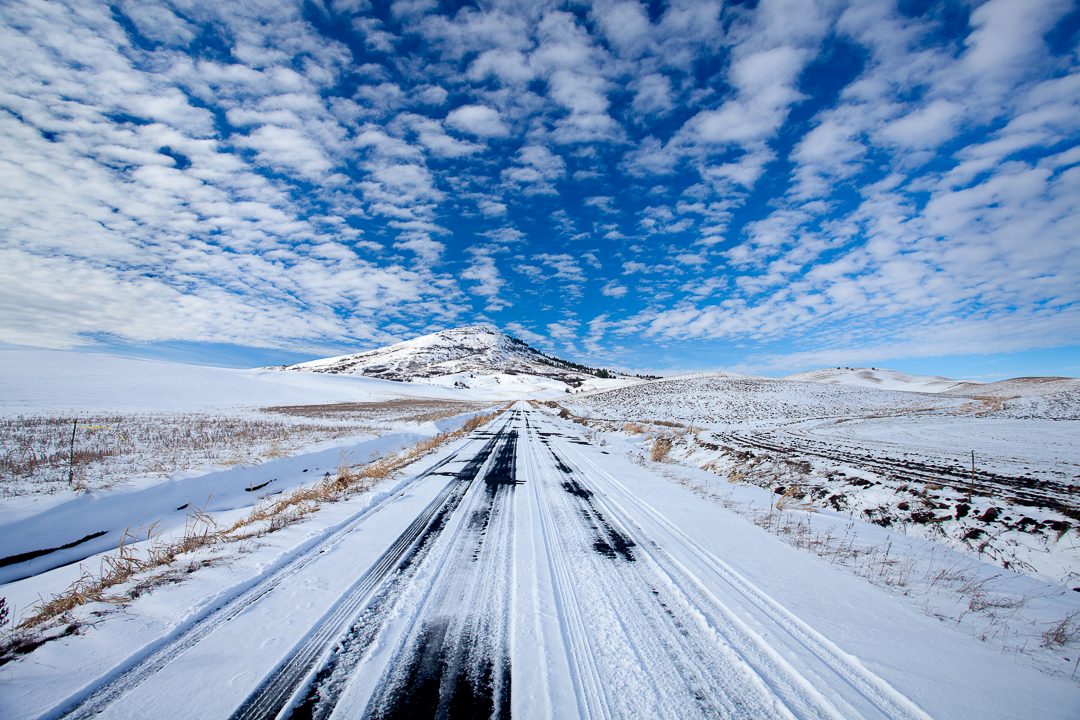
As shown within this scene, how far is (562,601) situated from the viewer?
3.84 meters

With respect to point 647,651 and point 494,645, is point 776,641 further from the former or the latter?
point 494,645

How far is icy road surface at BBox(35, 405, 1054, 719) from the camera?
250 centimetres

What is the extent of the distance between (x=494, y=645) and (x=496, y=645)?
0.02 meters

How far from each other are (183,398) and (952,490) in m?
54.3

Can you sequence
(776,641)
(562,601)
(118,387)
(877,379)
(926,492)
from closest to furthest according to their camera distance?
(776,641), (562,601), (926,492), (118,387), (877,379)

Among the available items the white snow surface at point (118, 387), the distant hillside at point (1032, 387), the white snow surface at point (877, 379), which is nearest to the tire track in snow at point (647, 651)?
the white snow surface at point (118, 387)

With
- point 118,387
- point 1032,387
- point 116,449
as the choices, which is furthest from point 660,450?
point 1032,387

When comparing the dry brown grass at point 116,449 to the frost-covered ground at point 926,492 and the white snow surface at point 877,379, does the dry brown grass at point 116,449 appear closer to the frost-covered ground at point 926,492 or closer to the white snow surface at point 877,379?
the frost-covered ground at point 926,492

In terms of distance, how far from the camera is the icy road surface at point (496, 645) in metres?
2.50

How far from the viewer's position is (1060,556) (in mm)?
5191

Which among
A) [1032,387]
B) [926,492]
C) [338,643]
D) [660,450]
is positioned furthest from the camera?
[1032,387]

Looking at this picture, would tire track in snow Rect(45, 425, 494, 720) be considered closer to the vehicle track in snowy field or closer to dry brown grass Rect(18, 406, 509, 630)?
dry brown grass Rect(18, 406, 509, 630)

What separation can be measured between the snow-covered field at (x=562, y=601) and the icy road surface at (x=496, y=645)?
0.02 m

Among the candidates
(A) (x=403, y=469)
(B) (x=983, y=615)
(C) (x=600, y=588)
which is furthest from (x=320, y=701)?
(A) (x=403, y=469)
